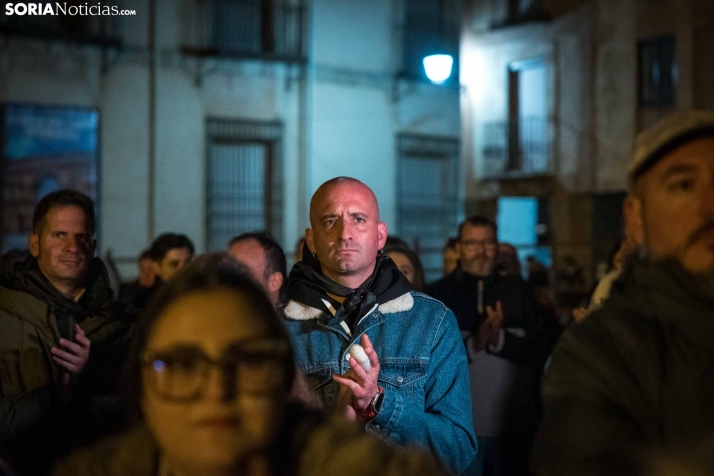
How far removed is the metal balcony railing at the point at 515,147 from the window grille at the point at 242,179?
229 inches

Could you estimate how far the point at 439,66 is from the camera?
11812 millimetres

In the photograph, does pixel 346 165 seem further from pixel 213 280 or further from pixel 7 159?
pixel 213 280

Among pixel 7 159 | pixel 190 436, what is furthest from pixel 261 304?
pixel 7 159

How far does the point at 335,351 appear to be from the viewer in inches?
116

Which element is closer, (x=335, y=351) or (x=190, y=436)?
(x=190, y=436)

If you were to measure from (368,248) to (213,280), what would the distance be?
1642 mm

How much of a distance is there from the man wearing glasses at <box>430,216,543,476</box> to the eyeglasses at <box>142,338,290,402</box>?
3590 millimetres

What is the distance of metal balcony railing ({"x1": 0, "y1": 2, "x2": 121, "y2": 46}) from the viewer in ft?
46.0

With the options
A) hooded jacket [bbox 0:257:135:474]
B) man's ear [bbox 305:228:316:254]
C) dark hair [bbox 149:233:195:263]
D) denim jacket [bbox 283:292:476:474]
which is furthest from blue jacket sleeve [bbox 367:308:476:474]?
dark hair [bbox 149:233:195:263]

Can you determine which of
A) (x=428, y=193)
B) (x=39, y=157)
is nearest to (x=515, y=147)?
(x=428, y=193)

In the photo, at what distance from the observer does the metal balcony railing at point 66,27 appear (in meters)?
14.0

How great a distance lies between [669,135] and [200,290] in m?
0.86

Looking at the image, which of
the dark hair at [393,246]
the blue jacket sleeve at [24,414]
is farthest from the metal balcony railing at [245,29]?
the blue jacket sleeve at [24,414]

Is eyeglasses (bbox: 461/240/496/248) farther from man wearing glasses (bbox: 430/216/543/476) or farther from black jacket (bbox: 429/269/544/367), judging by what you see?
black jacket (bbox: 429/269/544/367)
